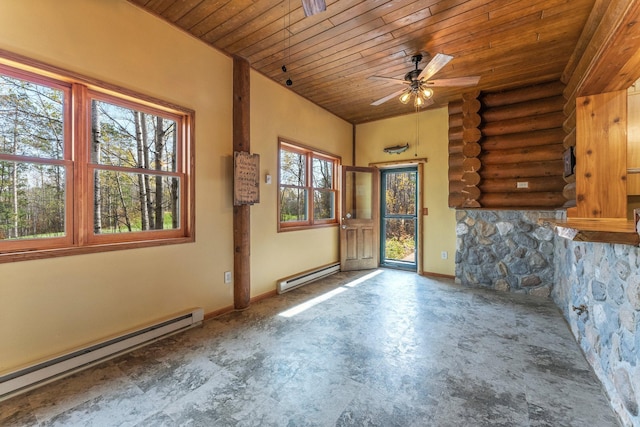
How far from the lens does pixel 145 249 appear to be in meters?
2.52

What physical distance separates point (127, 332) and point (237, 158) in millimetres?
1977

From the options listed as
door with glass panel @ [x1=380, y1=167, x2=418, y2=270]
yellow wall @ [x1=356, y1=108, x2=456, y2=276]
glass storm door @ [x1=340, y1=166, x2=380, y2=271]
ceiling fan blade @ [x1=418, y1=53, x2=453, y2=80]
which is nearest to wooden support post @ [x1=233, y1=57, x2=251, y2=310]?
ceiling fan blade @ [x1=418, y1=53, x2=453, y2=80]

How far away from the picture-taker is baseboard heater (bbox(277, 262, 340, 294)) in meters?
3.89

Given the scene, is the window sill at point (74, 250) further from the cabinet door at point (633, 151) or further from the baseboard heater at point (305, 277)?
the cabinet door at point (633, 151)

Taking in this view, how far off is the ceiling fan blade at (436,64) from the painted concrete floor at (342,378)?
2.54m

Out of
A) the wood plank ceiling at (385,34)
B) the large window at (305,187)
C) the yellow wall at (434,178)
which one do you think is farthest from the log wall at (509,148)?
the large window at (305,187)

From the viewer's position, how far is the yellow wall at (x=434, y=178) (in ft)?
15.3

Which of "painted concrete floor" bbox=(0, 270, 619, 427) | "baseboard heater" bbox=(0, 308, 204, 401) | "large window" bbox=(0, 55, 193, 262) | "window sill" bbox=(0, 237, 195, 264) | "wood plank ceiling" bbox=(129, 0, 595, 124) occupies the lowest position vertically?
"painted concrete floor" bbox=(0, 270, 619, 427)

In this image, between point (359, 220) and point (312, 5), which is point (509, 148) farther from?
point (312, 5)

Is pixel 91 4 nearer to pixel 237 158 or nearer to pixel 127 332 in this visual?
pixel 237 158

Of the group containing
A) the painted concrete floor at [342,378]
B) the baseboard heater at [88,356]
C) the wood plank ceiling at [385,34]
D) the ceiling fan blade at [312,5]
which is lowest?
the painted concrete floor at [342,378]

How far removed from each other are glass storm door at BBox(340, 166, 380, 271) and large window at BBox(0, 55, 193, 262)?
9.74 ft

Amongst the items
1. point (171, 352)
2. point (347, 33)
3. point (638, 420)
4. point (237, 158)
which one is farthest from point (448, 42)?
point (171, 352)

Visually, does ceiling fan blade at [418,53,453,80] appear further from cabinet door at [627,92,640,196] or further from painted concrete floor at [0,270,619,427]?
painted concrete floor at [0,270,619,427]
